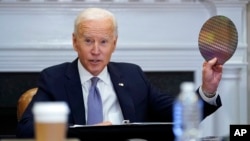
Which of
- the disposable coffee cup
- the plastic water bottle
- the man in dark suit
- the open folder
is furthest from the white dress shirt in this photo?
the disposable coffee cup

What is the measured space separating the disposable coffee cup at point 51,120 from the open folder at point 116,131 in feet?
1.83

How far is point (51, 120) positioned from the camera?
38.6 inches

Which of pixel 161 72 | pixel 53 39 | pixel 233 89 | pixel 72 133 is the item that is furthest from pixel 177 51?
pixel 72 133

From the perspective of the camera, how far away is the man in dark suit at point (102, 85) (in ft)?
7.02

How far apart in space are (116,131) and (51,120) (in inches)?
23.1

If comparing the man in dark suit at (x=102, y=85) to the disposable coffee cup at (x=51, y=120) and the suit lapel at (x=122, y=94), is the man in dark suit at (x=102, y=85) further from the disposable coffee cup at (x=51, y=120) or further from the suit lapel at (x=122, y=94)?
the disposable coffee cup at (x=51, y=120)

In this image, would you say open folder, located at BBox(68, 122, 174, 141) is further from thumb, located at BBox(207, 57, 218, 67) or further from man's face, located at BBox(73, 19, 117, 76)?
man's face, located at BBox(73, 19, 117, 76)

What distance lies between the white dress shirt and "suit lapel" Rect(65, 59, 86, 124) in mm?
27

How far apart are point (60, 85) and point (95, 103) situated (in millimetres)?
159

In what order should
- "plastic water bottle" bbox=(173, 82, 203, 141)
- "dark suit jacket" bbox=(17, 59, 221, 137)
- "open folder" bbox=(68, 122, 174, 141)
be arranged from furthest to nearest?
"dark suit jacket" bbox=(17, 59, 221, 137)
"open folder" bbox=(68, 122, 174, 141)
"plastic water bottle" bbox=(173, 82, 203, 141)

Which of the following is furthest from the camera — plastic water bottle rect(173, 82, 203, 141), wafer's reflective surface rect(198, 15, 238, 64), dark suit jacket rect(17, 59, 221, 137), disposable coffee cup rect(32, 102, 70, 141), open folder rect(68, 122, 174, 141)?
dark suit jacket rect(17, 59, 221, 137)

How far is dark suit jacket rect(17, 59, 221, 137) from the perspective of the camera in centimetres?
210

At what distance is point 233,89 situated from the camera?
3.60m

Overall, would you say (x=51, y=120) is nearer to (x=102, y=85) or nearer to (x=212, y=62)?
(x=212, y=62)
